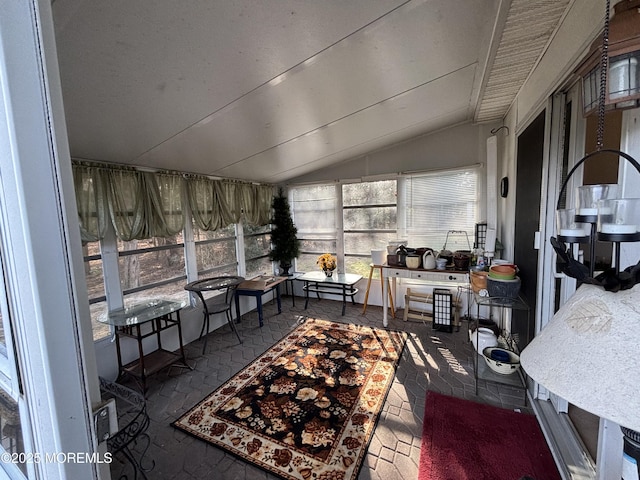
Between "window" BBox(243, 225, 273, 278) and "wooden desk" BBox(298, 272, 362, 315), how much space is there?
0.83 m

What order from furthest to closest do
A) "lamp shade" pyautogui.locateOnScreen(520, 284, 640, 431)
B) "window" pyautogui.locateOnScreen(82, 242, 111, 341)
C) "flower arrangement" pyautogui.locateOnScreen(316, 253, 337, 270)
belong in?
"flower arrangement" pyautogui.locateOnScreen(316, 253, 337, 270) < "window" pyautogui.locateOnScreen(82, 242, 111, 341) < "lamp shade" pyautogui.locateOnScreen(520, 284, 640, 431)

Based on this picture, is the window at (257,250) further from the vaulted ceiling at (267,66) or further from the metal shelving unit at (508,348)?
the metal shelving unit at (508,348)

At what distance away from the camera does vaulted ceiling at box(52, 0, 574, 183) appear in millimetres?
1277

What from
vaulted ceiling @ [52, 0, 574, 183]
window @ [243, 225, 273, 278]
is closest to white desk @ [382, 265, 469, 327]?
vaulted ceiling @ [52, 0, 574, 183]

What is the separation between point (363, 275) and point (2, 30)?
4.48 metres

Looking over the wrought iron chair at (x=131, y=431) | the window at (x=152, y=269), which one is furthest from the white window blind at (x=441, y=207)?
the wrought iron chair at (x=131, y=431)

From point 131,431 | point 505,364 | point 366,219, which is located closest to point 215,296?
point 131,431

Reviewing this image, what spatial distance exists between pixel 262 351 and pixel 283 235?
222 cm

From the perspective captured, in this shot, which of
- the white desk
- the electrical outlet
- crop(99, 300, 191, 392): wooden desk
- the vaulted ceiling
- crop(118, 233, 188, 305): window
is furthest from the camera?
the white desk

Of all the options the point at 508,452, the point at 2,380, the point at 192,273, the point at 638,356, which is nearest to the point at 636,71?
the point at 638,356

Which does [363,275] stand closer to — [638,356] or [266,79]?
[266,79]

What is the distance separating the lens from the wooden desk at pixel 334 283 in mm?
4172

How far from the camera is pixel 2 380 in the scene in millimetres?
675

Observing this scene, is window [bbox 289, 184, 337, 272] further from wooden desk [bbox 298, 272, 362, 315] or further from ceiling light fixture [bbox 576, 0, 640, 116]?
ceiling light fixture [bbox 576, 0, 640, 116]
